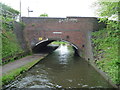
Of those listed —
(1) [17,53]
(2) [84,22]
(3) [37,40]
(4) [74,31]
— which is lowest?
(1) [17,53]

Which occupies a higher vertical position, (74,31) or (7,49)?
(74,31)

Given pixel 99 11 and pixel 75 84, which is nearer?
pixel 99 11

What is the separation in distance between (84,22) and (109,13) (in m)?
11.1

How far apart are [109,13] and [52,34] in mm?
11475

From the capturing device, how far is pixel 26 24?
15.5m

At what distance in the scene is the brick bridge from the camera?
14906 mm

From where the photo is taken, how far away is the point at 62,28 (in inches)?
594

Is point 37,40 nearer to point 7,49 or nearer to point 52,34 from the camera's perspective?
point 52,34

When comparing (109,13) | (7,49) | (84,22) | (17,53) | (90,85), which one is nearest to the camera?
(109,13)

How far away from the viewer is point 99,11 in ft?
13.9

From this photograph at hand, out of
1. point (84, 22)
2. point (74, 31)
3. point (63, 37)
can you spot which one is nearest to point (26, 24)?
point (63, 37)

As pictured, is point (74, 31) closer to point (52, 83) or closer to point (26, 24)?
point (26, 24)

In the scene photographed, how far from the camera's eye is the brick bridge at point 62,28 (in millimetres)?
14906

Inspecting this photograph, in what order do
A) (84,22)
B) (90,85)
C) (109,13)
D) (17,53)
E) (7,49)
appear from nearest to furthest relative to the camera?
1. (109,13)
2. (90,85)
3. (7,49)
4. (17,53)
5. (84,22)
